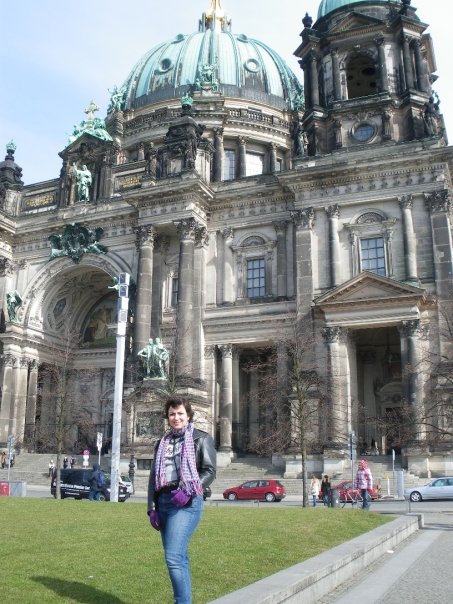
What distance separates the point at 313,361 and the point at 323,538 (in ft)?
78.2

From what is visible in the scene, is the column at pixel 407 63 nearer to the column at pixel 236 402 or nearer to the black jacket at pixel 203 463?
the column at pixel 236 402

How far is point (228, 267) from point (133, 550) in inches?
1272

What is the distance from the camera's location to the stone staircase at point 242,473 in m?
31.3

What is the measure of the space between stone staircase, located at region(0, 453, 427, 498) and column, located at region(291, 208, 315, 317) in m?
8.66

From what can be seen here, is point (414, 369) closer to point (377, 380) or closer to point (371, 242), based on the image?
point (371, 242)

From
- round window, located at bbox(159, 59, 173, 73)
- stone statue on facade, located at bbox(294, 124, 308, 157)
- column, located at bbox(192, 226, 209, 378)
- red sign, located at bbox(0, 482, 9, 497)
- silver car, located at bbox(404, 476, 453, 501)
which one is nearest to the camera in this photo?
red sign, located at bbox(0, 482, 9, 497)

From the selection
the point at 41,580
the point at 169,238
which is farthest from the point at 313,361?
the point at 41,580

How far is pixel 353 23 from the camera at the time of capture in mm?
41219

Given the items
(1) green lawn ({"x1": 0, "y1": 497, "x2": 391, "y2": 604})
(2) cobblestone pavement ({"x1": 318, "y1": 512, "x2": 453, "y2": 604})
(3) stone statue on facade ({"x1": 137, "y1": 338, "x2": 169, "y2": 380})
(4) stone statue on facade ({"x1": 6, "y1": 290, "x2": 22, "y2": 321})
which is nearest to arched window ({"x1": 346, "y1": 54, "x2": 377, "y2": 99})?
(3) stone statue on facade ({"x1": 137, "y1": 338, "x2": 169, "y2": 380})

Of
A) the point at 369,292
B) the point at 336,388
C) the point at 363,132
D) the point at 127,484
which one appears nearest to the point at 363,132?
the point at 363,132

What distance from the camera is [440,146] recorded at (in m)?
35.8

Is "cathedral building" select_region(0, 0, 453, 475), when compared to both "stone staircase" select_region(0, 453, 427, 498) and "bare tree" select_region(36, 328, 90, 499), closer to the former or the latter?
"bare tree" select_region(36, 328, 90, 499)

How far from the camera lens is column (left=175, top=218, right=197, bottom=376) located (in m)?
37.1

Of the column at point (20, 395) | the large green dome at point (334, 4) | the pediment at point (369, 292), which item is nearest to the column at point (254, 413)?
the pediment at point (369, 292)
